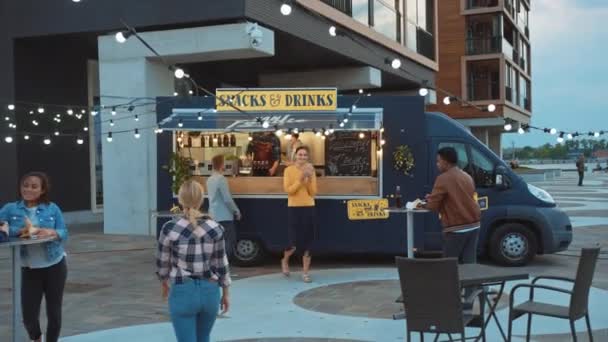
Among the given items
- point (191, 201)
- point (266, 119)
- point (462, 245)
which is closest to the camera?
point (191, 201)

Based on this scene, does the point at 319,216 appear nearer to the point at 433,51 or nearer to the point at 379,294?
the point at 379,294

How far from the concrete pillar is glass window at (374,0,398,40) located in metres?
6.89

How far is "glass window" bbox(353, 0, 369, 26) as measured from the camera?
17.5m

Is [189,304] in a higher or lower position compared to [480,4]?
lower

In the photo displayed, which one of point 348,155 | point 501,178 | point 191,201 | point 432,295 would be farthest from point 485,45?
point 191,201

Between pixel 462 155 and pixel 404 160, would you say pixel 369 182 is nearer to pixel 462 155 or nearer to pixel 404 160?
pixel 404 160

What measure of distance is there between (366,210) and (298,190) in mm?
1570

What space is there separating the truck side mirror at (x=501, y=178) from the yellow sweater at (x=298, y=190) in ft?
9.49

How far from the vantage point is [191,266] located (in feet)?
13.2

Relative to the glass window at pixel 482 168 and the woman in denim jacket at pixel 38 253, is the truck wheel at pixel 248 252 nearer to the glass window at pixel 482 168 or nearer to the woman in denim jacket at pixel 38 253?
the glass window at pixel 482 168

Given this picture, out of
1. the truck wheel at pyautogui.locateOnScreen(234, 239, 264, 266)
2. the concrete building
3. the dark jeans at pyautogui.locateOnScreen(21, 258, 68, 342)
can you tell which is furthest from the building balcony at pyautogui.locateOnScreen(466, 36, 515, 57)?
the dark jeans at pyautogui.locateOnScreen(21, 258, 68, 342)

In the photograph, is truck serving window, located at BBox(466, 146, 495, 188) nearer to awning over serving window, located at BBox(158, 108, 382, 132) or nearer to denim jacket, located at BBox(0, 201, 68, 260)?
awning over serving window, located at BBox(158, 108, 382, 132)

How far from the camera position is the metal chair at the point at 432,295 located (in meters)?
4.45

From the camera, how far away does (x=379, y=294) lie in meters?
7.91
